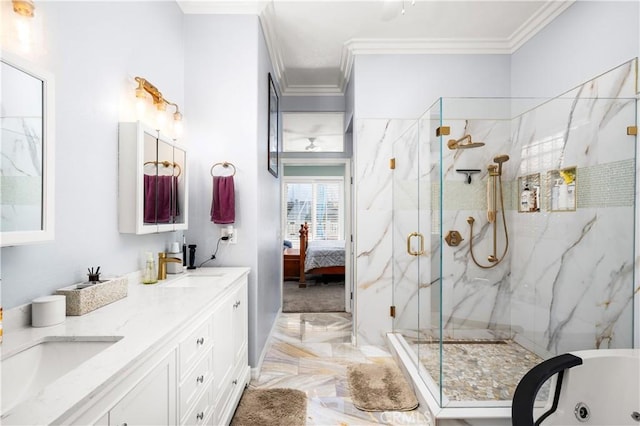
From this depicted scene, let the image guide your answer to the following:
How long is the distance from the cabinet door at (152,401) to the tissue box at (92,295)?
1.43 ft

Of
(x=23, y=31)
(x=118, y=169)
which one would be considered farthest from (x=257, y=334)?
(x=23, y=31)

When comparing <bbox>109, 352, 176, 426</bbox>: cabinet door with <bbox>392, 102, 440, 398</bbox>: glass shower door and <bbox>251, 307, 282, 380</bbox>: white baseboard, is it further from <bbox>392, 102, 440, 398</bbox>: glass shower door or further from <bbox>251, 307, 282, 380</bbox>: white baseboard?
<bbox>392, 102, 440, 398</bbox>: glass shower door

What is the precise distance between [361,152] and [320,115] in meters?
1.48

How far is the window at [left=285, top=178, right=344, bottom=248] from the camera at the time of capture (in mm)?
8484

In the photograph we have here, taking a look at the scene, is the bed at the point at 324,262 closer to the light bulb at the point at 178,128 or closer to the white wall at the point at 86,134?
the light bulb at the point at 178,128

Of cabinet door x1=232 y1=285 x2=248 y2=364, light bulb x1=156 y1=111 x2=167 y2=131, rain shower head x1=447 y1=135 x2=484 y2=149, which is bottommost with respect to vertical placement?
cabinet door x1=232 y1=285 x2=248 y2=364

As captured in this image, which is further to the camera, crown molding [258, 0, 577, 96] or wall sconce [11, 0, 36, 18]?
crown molding [258, 0, 577, 96]

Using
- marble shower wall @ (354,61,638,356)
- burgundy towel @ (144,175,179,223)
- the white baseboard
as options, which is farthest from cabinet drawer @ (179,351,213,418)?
marble shower wall @ (354,61,638,356)

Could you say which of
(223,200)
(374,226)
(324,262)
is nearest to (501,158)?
(374,226)

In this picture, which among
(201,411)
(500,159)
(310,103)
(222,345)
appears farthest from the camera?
(310,103)

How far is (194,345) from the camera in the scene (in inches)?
57.1

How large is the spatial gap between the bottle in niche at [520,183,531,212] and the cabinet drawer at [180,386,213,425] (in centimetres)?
222

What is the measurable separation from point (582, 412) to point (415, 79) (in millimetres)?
2845

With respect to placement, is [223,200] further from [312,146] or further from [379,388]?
[312,146]
